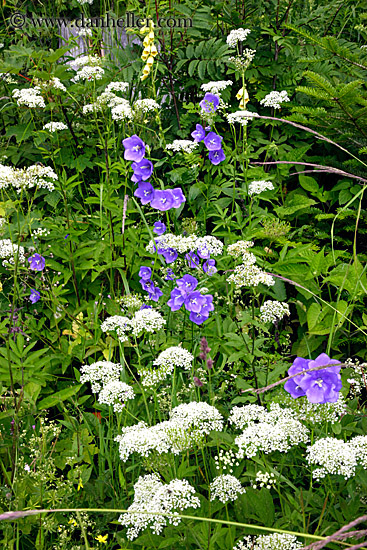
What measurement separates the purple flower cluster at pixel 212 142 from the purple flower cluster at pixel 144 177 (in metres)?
0.37

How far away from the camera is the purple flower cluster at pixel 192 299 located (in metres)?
1.96

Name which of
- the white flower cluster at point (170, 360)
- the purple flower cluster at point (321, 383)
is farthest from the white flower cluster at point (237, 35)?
the purple flower cluster at point (321, 383)

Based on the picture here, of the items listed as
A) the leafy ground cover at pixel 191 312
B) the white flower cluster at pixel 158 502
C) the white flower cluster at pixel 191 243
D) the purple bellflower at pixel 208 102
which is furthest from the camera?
the purple bellflower at pixel 208 102

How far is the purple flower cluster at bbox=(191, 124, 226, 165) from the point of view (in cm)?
269

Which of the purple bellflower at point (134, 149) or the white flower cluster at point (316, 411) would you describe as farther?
the purple bellflower at point (134, 149)

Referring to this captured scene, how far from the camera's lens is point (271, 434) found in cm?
125

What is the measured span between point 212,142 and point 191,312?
3.75 ft

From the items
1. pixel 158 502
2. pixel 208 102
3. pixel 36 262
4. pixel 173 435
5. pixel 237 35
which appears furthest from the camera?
pixel 237 35

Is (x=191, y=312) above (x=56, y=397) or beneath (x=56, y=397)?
above

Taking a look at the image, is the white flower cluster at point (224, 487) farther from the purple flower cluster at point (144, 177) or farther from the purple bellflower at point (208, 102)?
the purple bellflower at point (208, 102)

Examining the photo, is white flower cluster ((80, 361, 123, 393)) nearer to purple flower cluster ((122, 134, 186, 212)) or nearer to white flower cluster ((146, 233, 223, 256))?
white flower cluster ((146, 233, 223, 256))

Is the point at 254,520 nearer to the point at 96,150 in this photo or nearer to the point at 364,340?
the point at 364,340

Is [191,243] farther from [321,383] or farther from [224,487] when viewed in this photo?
[224,487]

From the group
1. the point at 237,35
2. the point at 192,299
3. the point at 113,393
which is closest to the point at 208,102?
the point at 237,35
